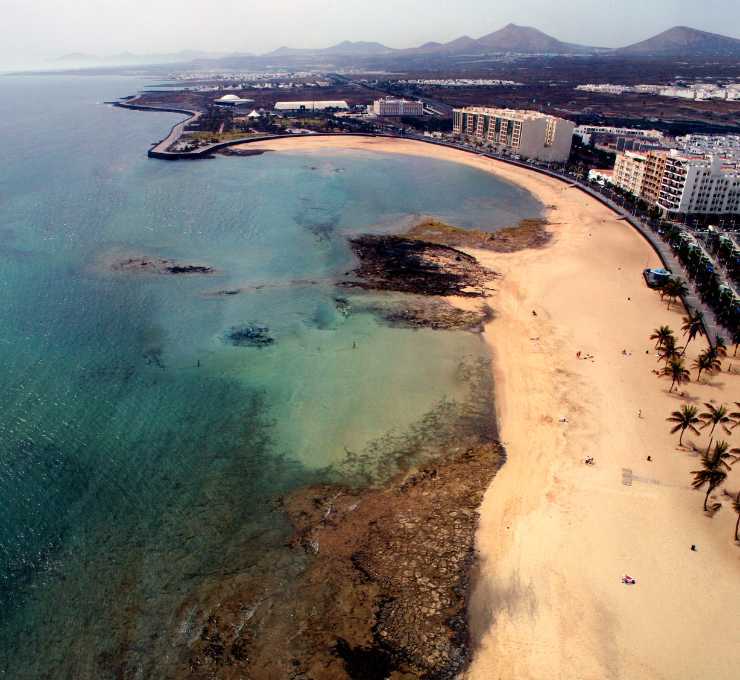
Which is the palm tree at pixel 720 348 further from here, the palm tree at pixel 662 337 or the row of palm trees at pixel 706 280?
the row of palm trees at pixel 706 280

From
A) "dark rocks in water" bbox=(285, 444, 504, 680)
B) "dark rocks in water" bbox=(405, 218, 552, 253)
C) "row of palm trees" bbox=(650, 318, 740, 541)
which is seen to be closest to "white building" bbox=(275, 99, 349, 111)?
"dark rocks in water" bbox=(405, 218, 552, 253)

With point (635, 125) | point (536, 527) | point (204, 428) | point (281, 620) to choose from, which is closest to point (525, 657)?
point (536, 527)

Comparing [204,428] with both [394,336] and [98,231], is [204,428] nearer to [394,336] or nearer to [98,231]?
[394,336]

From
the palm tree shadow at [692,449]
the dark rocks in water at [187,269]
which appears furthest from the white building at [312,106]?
the palm tree shadow at [692,449]

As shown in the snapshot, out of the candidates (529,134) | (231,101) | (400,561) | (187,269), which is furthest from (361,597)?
(231,101)

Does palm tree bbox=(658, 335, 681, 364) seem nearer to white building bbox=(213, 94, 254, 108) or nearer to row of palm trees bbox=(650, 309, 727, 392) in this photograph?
row of palm trees bbox=(650, 309, 727, 392)

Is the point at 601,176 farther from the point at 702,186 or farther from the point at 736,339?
the point at 736,339
